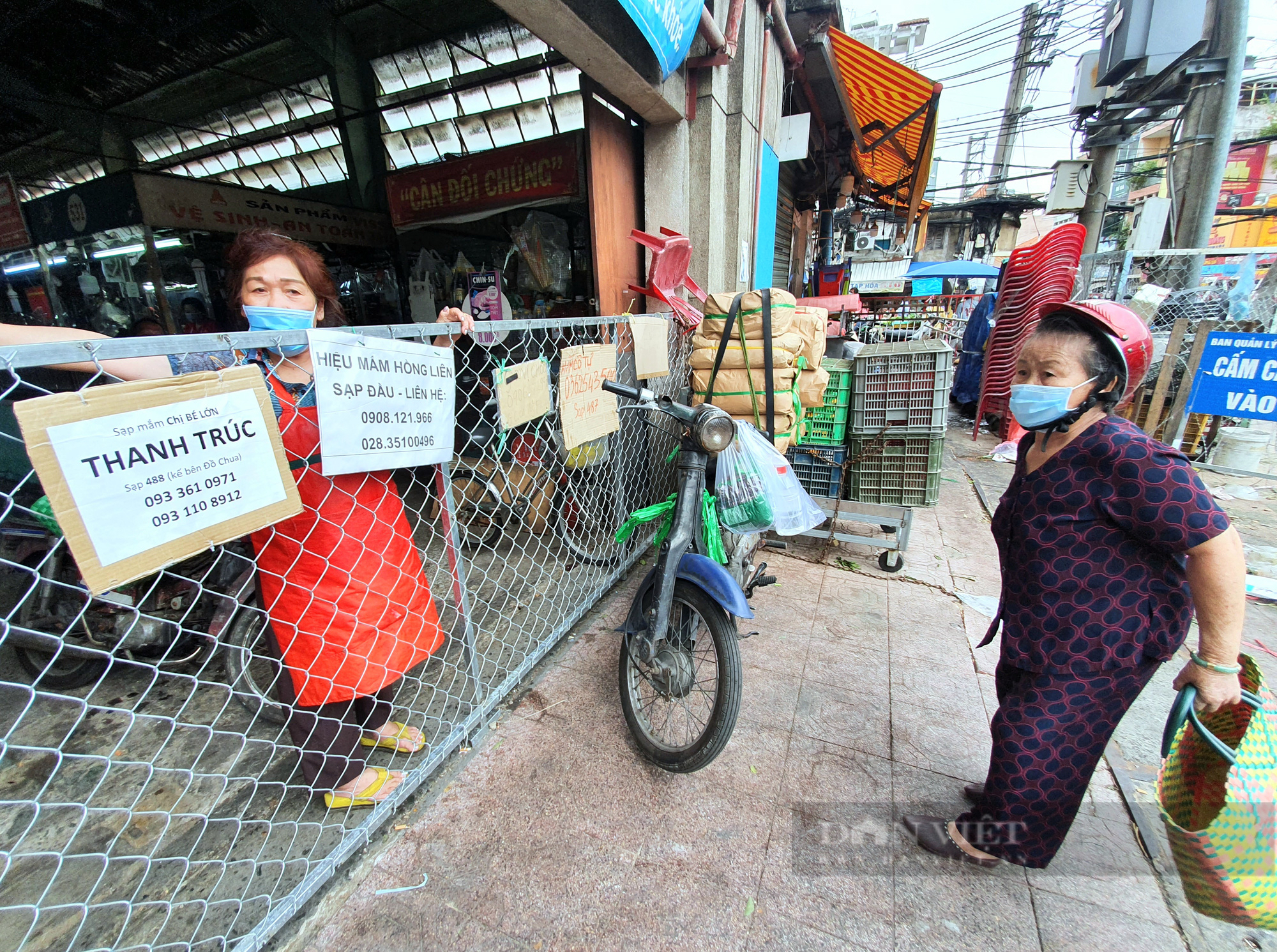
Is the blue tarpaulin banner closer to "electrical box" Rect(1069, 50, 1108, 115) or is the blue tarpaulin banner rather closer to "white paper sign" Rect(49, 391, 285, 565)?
"white paper sign" Rect(49, 391, 285, 565)

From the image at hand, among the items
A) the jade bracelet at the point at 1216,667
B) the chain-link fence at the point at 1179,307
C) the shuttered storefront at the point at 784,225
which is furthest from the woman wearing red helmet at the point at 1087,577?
the shuttered storefront at the point at 784,225

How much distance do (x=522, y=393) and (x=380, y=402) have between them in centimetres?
66

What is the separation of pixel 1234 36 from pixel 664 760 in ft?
33.3

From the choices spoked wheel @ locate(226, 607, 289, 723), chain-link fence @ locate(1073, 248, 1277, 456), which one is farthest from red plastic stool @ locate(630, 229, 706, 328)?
chain-link fence @ locate(1073, 248, 1277, 456)

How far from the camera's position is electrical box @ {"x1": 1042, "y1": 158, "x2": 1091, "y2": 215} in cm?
814

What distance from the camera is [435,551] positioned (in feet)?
13.1

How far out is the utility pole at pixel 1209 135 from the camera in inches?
233

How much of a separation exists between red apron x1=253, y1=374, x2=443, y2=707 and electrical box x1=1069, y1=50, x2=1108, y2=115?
37.3ft

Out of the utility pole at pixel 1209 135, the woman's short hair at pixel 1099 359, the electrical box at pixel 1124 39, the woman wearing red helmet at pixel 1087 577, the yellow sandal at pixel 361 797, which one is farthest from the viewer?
the electrical box at pixel 1124 39

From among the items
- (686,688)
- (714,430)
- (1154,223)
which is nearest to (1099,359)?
(714,430)

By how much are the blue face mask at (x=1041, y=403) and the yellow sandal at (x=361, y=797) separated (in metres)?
2.48

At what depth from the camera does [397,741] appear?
6.79 feet

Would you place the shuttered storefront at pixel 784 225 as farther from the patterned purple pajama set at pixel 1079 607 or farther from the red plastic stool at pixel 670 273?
the patterned purple pajama set at pixel 1079 607

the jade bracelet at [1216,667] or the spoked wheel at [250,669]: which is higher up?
the jade bracelet at [1216,667]
